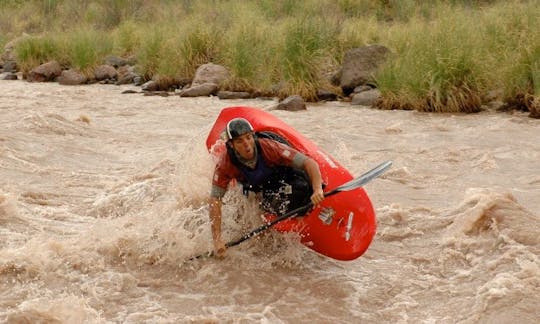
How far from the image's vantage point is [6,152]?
21.1 ft

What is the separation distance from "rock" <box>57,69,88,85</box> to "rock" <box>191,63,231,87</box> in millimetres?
2720

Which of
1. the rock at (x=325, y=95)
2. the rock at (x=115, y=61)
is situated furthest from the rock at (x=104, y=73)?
the rock at (x=325, y=95)

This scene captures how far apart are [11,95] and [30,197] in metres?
6.71

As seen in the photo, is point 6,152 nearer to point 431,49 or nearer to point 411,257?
point 411,257

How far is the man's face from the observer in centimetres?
368

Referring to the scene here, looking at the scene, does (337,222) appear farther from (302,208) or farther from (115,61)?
(115,61)

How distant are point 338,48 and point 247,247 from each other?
8013mm

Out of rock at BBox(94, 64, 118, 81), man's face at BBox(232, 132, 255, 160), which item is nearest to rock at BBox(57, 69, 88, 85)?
rock at BBox(94, 64, 118, 81)

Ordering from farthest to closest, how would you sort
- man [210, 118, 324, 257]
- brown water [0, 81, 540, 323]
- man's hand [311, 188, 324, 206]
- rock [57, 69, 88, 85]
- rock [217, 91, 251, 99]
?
1. rock [57, 69, 88, 85]
2. rock [217, 91, 251, 99]
3. man [210, 118, 324, 257]
4. man's hand [311, 188, 324, 206]
5. brown water [0, 81, 540, 323]

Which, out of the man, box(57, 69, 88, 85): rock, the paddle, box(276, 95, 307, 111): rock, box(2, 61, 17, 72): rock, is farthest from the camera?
box(2, 61, 17, 72): rock

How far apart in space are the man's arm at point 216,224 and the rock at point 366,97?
595cm

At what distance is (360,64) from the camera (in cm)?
1038

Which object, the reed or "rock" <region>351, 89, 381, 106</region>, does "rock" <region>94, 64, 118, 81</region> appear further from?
"rock" <region>351, 89, 381, 106</region>

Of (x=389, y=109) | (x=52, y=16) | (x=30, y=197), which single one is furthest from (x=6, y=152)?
(x=52, y=16)
